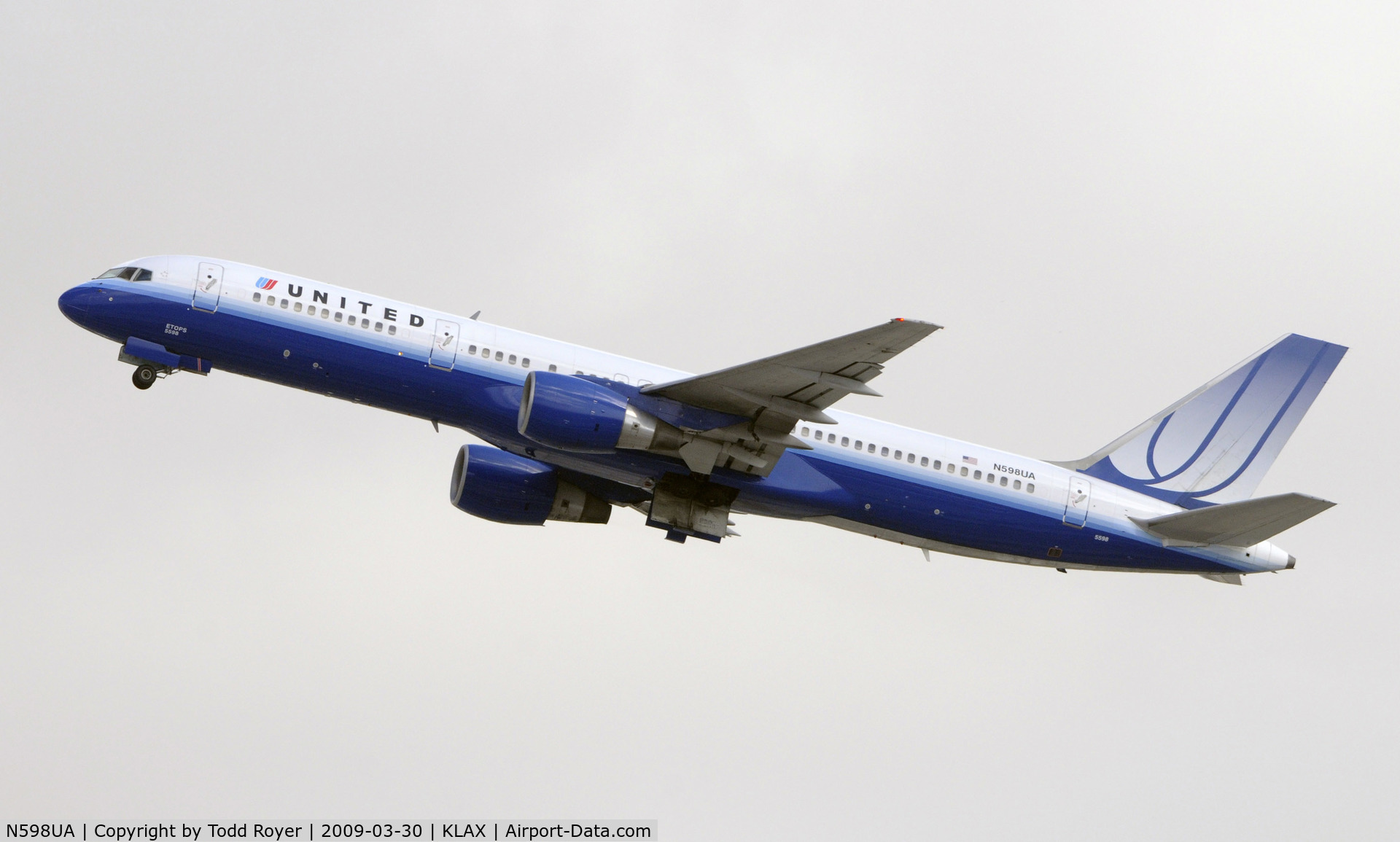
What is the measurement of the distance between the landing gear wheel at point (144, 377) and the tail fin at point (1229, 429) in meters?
26.9

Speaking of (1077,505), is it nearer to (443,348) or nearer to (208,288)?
(443,348)

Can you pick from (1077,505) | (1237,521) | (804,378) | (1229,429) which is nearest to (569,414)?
(804,378)

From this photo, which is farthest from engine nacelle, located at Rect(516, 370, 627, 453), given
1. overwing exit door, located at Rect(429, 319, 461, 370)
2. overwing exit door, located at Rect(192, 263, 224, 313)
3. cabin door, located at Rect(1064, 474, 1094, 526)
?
cabin door, located at Rect(1064, 474, 1094, 526)

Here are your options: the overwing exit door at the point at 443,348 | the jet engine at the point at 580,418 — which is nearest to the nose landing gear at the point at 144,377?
the overwing exit door at the point at 443,348

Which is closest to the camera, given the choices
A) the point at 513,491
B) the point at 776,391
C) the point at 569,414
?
the point at 569,414

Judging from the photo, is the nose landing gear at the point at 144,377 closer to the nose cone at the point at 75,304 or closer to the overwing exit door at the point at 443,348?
the nose cone at the point at 75,304

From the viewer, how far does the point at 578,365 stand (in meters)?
36.2

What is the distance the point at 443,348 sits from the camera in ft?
115

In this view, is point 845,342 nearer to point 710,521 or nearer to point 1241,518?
point 710,521

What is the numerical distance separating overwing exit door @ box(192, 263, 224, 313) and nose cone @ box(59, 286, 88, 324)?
115 inches

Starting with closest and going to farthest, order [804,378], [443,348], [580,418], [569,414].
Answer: [804,378] → [569,414] → [580,418] → [443,348]

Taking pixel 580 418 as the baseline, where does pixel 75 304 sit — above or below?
above

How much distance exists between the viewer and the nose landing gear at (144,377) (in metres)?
35.1

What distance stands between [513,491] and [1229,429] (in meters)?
22.9
